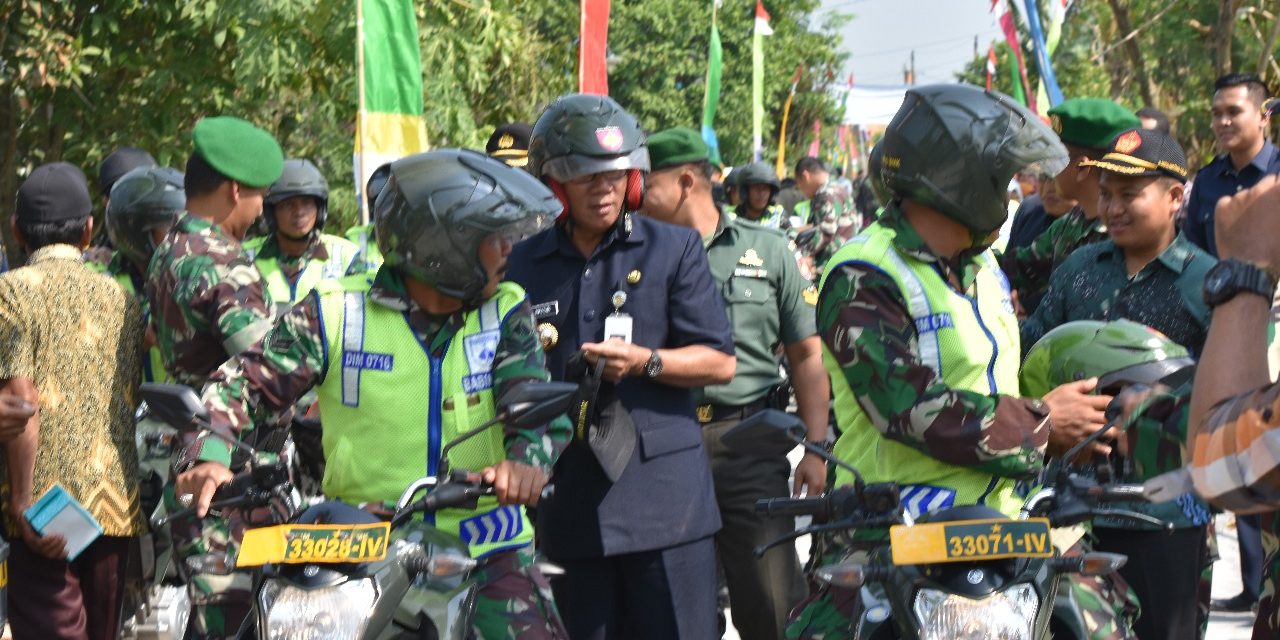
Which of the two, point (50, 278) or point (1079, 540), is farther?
point (50, 278)

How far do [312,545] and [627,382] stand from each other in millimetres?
1773

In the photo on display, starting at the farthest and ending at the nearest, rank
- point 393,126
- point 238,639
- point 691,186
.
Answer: point 393,126, point 691,186, point 238,639

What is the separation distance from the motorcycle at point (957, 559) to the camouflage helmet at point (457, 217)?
1000 mm

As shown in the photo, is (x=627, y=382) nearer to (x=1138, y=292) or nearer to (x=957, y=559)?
(x=1138, y=292)

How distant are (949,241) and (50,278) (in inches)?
123

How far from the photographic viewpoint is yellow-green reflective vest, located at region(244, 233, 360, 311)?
8.54m

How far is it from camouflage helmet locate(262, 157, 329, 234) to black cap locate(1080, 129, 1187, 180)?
475 centimetres

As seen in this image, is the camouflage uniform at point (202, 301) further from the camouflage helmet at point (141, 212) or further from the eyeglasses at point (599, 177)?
the camouflage helmet at point (141, 212)

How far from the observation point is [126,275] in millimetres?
7230

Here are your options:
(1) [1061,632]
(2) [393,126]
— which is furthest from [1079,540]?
(2) [393,126]

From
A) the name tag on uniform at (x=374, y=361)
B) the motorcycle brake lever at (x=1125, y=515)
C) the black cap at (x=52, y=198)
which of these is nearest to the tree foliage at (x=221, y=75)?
the black cap at (x=52, y=198)

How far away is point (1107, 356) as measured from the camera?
159 inches

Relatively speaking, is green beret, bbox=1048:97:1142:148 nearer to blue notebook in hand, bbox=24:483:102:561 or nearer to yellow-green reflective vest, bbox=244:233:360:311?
Answer: blue notebook in hand, bbox=24:483:102:561

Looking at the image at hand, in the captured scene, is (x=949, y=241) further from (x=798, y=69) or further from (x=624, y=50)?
(x=798, y=69)
